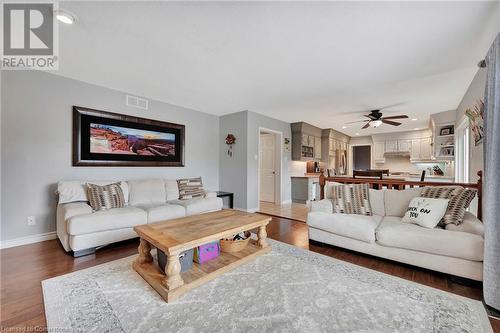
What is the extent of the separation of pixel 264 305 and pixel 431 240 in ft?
5.76

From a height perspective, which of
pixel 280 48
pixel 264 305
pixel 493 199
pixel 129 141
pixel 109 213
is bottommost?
pixel 264 305

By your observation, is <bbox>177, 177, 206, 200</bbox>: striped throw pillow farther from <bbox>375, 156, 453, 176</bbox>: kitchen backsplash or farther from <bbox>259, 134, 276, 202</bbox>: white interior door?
<bbox>375, 156, 453, 176</bbox>: kitchen backsplash

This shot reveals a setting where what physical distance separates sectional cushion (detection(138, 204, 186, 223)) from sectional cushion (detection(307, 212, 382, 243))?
199 cm

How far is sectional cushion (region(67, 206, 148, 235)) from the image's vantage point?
2.38m

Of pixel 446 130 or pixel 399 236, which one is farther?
pixel 446 130

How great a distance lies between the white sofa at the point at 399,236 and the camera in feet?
6.35

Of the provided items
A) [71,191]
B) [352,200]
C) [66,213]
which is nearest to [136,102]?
[71,191]

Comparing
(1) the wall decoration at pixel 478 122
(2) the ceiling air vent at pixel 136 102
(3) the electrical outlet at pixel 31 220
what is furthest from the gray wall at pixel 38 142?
(1) the wall decoration at pixel 478 122

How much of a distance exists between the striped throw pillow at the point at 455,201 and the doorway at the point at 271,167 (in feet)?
12.0

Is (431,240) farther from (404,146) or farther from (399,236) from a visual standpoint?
(404,146)

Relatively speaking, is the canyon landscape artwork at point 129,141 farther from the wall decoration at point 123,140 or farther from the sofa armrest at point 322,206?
the sofa armrest at point 322,206

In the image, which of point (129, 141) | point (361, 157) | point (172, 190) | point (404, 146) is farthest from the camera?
point (361, 157)

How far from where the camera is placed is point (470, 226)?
2.04 metres

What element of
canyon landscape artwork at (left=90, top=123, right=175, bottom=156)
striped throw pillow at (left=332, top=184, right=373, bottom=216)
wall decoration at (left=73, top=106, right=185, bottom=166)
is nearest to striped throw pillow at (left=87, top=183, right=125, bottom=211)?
wall decoration at (left=73, top=106, right=185, bottom=166)
